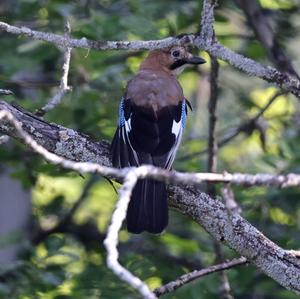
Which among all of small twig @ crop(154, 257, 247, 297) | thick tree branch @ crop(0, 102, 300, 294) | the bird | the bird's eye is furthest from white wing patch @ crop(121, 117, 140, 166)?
the bird's eye

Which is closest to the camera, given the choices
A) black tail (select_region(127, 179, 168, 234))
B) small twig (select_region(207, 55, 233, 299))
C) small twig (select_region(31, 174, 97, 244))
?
Answer: black tail (select_region(127, 179, 168, 234))

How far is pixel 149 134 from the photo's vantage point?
498 cm

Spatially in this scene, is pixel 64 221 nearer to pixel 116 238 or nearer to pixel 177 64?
pixel 177 64

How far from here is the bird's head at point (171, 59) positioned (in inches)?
242

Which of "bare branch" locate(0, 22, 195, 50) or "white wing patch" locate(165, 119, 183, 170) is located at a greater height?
"bare branch" locate(0, 22, 195, 50)

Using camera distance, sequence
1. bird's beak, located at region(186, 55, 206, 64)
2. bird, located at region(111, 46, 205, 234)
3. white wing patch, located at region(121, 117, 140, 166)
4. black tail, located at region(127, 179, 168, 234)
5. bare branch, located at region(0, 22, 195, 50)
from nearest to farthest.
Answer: bare branch, located at region(0, 22, 195, 50) → black tail, located at region(127, 179, 168, 234) → bird, located at region(111, 46, 205, 234) → white wing patch, located at region(121, 117, 140, 166) → bird's beak, located at region(186, 55, 206, 64)

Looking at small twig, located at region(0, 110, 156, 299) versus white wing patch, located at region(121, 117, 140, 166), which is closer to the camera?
small twig, located at region(0, 110, 156, 299)

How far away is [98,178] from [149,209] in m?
2.45

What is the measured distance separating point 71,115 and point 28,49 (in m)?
0.55

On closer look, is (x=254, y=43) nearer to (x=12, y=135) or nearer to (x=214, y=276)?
(x=214, y=276)

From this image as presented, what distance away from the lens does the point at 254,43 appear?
21.8 ft

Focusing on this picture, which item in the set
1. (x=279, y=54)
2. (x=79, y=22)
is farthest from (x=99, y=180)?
(x=279, y=54)

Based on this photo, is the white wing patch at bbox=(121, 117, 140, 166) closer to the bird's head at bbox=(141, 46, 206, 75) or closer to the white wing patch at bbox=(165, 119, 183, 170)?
the white wing patch at bbox=(165, 119, 183, 170)

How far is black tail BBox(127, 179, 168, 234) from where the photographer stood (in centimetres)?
435
